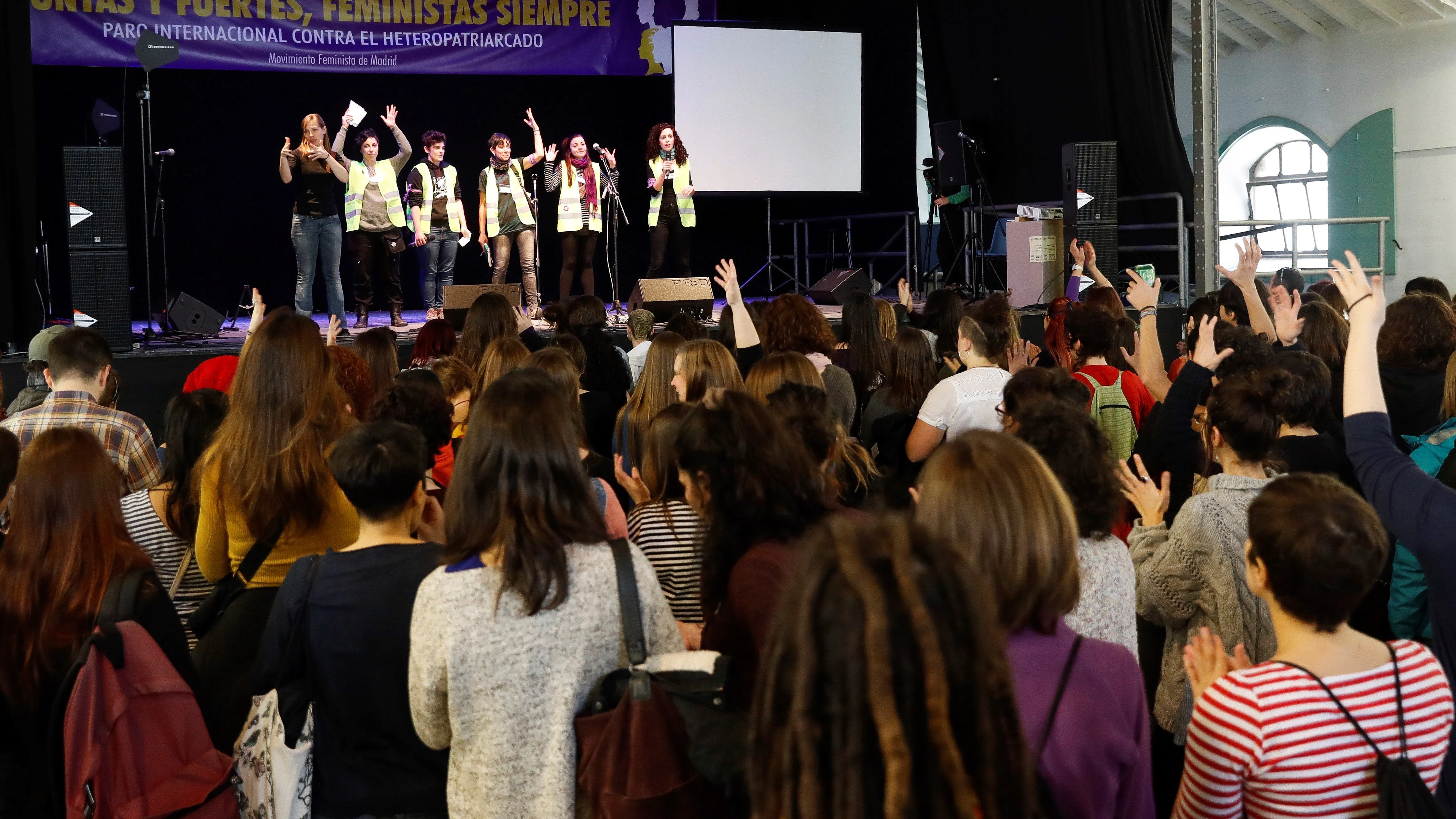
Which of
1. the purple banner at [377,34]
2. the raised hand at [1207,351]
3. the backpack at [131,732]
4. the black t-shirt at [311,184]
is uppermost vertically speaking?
the purple banner at [377,34]

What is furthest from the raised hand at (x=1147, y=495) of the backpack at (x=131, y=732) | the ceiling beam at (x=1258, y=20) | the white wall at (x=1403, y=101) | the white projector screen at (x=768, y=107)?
the ceiling beam at (x=1258, y=20)

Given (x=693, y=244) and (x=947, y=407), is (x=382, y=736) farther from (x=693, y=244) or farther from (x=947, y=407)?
(x=693, y=244)

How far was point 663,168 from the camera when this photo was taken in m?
9.73

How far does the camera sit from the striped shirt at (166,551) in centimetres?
250

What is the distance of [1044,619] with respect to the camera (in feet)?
4.45

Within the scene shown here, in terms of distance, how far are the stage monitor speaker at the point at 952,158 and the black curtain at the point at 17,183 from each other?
23.4 ft

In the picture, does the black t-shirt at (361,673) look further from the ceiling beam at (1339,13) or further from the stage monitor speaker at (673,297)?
the ceiling beam at (1339,13)

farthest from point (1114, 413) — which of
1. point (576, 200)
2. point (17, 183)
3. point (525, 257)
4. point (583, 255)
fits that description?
point (583, 255)

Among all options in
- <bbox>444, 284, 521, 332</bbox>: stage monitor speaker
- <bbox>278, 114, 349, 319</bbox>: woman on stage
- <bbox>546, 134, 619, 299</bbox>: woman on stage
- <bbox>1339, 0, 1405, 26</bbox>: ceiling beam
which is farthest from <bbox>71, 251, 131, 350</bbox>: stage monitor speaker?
<bbox>1339, 0, 1405, 26</bbox>: ceiling beam

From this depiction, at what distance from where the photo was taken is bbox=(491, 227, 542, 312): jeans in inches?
364

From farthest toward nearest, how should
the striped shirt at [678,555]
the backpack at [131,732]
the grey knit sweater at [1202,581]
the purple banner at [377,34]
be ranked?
1. the purple banner at [377,34]
2. the striped shirt at [678,555]
3. the grey knit sweater at [1202,581]
4. the backpack at [131,732]

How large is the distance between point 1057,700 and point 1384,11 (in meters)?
15.3

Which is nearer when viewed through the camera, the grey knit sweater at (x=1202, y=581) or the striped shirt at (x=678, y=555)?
the grey knit sweater at (x=1202, y=581)

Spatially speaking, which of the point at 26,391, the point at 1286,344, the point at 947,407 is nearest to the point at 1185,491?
the point at 947,407
